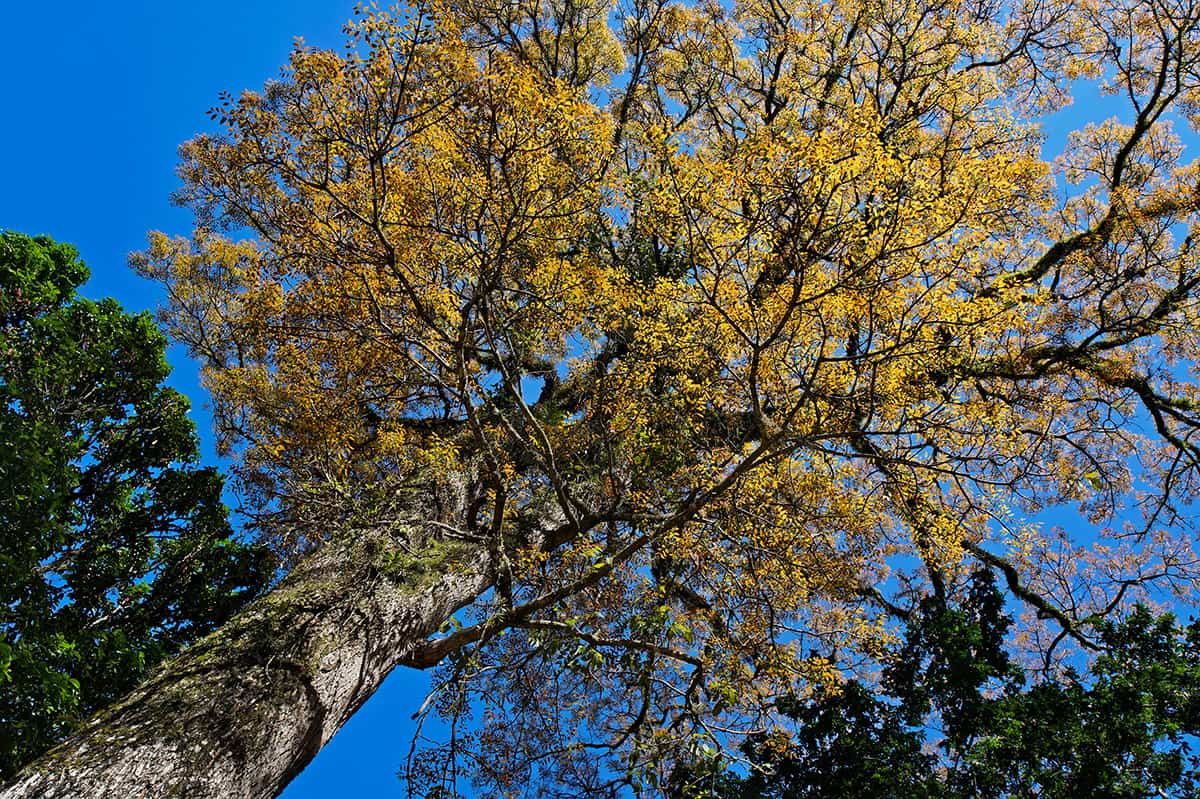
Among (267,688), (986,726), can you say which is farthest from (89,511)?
(986,726)

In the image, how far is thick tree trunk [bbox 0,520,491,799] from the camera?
2.68m

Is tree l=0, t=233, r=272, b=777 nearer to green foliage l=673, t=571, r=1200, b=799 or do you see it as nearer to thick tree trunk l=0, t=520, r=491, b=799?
thick tree trunk l=0, t=520, r=491, b=799

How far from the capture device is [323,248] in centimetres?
426

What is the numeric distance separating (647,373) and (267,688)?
3357 millimetres

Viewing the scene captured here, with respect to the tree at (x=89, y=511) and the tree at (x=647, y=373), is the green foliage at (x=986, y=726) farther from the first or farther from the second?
the tree at (x=89, y=511)

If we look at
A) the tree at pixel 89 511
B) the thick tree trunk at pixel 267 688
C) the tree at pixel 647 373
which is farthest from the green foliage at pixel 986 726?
the tree at pixel 89 511

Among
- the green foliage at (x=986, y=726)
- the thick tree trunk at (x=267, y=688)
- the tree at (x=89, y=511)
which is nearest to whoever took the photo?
the thick tree trunk at (x=267, y=688)

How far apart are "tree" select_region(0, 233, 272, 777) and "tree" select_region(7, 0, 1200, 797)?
2.84 feet

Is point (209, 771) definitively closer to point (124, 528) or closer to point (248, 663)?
point (248, 663)

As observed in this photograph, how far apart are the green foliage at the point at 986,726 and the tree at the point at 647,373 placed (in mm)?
514

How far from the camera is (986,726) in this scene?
483 cm

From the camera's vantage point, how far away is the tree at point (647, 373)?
365cm

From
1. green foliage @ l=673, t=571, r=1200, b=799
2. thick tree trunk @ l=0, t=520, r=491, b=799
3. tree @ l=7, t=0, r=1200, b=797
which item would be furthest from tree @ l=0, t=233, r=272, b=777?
green foliage @ l=673, t=571, r=1200, b=799

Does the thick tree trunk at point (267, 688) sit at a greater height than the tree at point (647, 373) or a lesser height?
lesser
